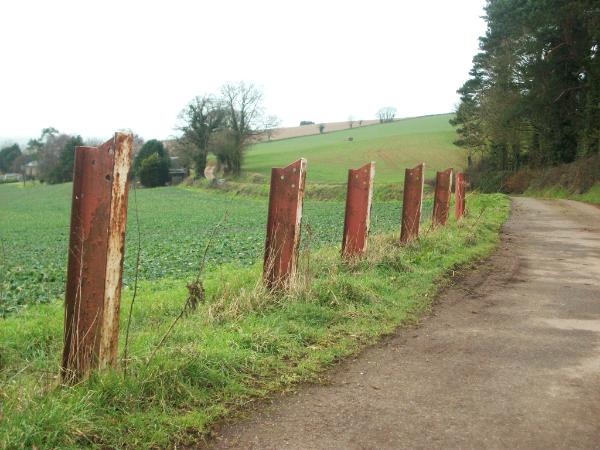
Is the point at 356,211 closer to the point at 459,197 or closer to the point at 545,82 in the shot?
the point at 459,197

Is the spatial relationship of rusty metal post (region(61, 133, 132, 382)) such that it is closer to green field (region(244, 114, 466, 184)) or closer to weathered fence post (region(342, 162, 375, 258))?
weathered fence post (region(342, 162, 375, 258))

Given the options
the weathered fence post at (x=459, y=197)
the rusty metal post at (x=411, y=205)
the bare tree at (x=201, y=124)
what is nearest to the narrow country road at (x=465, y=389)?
the rusty metal post at (x=411, y=205)

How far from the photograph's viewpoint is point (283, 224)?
21.2 feet

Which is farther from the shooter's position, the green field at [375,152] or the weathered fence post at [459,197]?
the green field at [375,152]

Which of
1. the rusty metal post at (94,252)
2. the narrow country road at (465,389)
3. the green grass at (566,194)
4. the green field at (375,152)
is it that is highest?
the green field at (375,152)

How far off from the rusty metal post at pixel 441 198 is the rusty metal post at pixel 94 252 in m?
10.2

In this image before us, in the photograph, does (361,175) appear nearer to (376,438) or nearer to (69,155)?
(376,438)

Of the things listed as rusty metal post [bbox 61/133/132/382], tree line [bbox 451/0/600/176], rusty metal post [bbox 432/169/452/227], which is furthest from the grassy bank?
tree line [bbox 451/0/600/176]

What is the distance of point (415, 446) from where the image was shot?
3189 mm

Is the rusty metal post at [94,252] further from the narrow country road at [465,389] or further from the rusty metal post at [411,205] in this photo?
the rusty metal post at [411,205]

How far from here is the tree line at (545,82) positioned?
28.8 metres

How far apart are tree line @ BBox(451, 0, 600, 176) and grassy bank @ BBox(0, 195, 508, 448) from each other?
2461 cm

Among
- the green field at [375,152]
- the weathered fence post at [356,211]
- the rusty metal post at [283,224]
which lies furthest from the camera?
the green field at [375,152]

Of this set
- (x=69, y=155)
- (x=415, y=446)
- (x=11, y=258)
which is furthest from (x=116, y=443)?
(x=69, y=155)
